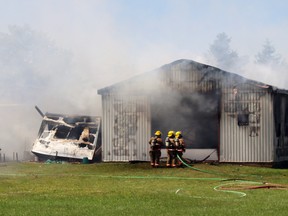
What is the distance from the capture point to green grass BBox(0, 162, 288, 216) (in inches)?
549

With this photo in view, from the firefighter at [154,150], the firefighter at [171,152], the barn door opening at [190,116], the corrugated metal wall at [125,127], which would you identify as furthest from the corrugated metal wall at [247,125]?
the corrugated metal wall at [125,127]

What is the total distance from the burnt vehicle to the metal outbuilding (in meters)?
1.82

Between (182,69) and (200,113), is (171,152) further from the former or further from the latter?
(182,69)

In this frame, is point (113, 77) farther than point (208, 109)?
Yes

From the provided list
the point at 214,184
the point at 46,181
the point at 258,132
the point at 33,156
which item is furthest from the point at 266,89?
the point at 33,156

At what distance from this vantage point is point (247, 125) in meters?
28.4

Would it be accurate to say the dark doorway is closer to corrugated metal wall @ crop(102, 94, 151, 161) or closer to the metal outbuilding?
the metal outbuilding

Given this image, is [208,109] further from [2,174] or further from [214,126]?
[2,174]

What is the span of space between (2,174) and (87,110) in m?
10.5

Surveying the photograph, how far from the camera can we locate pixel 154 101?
2995 centimetres

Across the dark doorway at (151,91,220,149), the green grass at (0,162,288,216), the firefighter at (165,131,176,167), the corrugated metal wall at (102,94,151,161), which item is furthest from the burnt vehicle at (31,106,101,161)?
the firefighter at (165,131,176,167)

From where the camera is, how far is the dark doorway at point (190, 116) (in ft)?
96.6

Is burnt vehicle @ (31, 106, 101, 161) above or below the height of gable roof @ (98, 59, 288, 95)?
below

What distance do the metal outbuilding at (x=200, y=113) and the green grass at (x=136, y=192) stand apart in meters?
1.74
